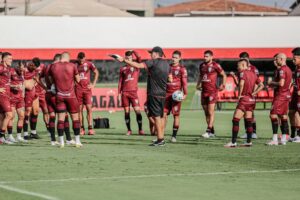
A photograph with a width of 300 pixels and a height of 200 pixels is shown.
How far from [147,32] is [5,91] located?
33.8m

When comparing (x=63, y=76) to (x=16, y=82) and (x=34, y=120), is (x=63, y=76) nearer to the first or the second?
(x=16, y=82)

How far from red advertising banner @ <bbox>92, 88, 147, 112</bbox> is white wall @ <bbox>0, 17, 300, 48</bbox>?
10.1 meters

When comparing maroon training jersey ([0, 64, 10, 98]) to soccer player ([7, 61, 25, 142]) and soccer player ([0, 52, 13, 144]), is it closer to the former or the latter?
soccer player ([0, 52, 13, 144])

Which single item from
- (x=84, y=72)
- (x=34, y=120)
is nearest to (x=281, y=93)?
(x=84, y=72)

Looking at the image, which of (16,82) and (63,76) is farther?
(16,82)

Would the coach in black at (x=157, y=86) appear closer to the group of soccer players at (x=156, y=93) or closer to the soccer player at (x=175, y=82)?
the group of soccer players at (x=156, y=93)

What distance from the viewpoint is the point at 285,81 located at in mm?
22328

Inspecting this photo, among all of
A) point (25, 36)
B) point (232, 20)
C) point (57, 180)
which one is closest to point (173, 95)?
point (57, 180)

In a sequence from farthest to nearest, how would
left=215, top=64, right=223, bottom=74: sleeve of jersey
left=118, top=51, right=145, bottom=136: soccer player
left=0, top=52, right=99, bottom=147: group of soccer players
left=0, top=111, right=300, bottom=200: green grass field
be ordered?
left=118, top=51, right=145, bottom=136: soccer player → left=215, top=64, right=223, bottom=74: sleeve of jersey → left=0, top=52, right=99, bottom=147: group of soccer players → left=0, top=111, right=300, bottom=200: green grass field

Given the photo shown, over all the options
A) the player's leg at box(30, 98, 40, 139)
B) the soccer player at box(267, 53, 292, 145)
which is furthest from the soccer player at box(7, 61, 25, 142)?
the soccer player at box(267, 53, 292, 145)

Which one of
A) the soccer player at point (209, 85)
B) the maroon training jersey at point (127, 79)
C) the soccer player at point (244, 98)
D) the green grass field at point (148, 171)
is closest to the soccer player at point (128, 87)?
the maroon training jersey at point (127, 79)

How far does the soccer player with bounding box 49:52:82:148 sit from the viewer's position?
21.5 m

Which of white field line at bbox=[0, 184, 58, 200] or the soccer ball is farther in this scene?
the soccer ball

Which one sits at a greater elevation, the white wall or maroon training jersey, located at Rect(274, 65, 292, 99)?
the white wall
